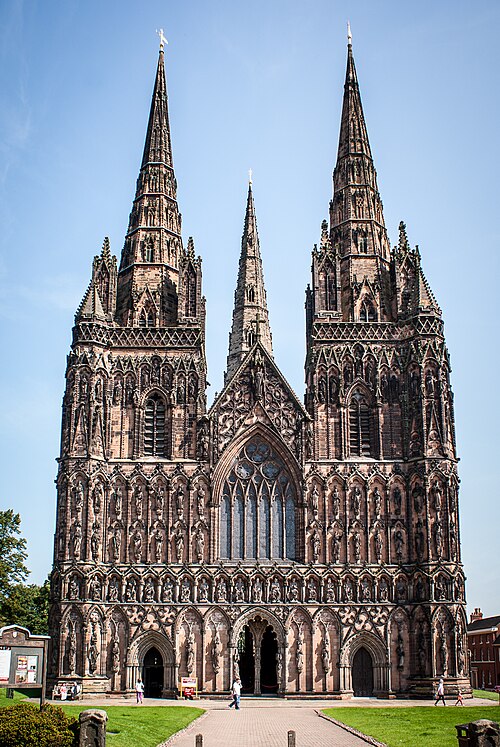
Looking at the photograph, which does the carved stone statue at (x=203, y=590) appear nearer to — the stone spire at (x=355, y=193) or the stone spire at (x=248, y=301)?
the stone spire at (x=355, y=193)

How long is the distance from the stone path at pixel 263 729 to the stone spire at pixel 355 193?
3055cm

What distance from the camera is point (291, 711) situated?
43.9 meters

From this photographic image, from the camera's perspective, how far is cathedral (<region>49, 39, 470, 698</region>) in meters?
52.5

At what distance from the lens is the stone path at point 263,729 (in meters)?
29.5

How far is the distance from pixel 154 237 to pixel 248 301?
24269 millimetres

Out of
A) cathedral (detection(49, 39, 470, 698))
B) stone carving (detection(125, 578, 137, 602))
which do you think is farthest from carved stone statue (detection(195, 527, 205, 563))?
stone carving (detection(125, 578, 137, 602))

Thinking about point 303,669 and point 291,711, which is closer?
point 291,711

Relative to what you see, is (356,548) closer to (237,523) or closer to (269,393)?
(237,523)

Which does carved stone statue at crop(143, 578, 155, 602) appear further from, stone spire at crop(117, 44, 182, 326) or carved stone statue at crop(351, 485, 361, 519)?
stone spire at crop(117, 44, 182, 326)

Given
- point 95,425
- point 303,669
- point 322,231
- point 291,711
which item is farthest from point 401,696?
point 322,231

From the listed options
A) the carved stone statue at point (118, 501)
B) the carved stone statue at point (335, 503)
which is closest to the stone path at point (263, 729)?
the carved stone statue at point (335, 503)

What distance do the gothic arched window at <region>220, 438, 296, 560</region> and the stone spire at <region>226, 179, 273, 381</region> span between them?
27.6m

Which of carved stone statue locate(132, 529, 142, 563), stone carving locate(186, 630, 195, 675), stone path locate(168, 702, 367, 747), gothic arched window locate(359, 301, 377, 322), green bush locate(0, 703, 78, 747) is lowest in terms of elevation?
stone path locate(168, 702, 367, 747)

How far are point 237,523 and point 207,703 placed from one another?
1039cm
